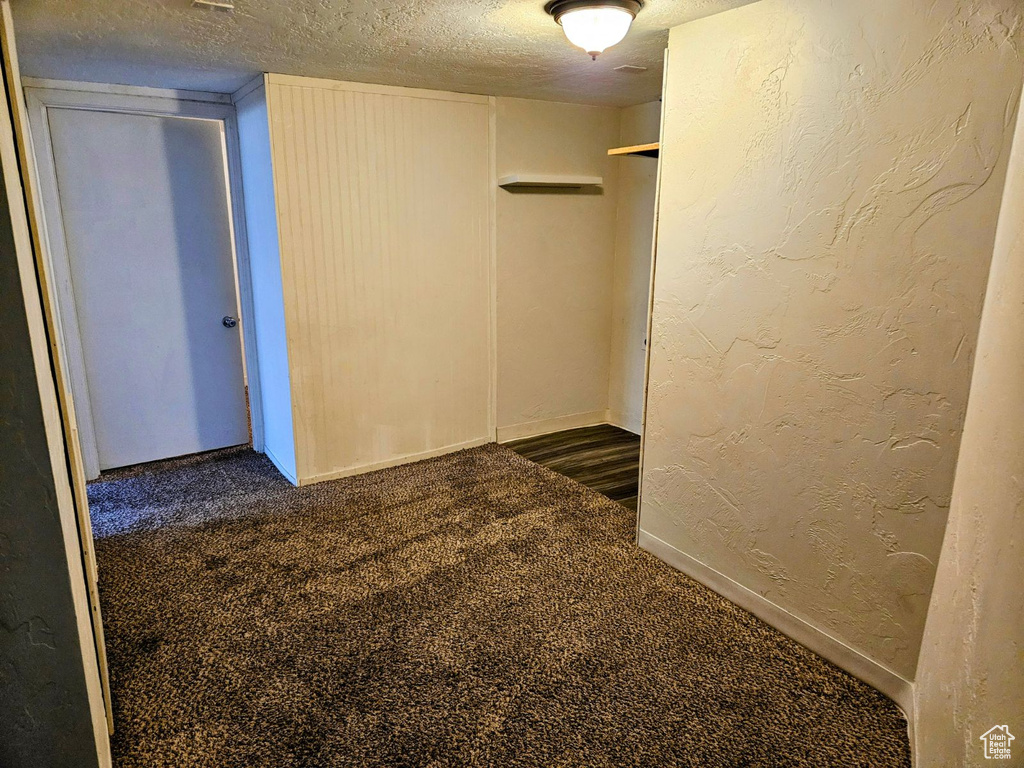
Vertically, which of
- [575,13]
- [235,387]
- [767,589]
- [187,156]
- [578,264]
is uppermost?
[575,13]

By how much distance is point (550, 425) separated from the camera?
456 centimetres

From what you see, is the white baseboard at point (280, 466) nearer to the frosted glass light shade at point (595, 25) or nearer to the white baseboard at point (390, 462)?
the white baseboard at point (390, 462)

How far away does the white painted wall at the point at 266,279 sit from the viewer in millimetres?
3309

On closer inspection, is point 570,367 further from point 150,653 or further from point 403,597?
point 150,653

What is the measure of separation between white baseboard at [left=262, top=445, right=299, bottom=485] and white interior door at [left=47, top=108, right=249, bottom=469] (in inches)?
14.7

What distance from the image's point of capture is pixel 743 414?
2379mm

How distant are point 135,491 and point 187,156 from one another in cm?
193

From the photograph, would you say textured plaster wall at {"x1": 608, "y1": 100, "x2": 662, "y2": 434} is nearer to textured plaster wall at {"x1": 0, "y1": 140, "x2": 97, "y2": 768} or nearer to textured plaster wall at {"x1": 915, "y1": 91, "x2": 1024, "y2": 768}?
textured plaster wall at {"x1": 915, "y1": 91, "x2": 1024, "y2": 768}

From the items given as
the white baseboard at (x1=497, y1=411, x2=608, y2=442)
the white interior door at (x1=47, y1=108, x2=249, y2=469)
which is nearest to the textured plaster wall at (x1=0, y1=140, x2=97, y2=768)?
the white interior door at (x1=47, y1=108, x2=249, y2=469)

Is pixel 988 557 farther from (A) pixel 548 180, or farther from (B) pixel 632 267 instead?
(B) pixel 632 267

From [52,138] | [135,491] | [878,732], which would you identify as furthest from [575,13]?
[135,491]

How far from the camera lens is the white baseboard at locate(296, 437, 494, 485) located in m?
3.66

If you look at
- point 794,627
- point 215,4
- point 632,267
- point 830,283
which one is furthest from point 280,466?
point 830,283

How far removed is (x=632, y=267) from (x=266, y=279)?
2.38 meters
